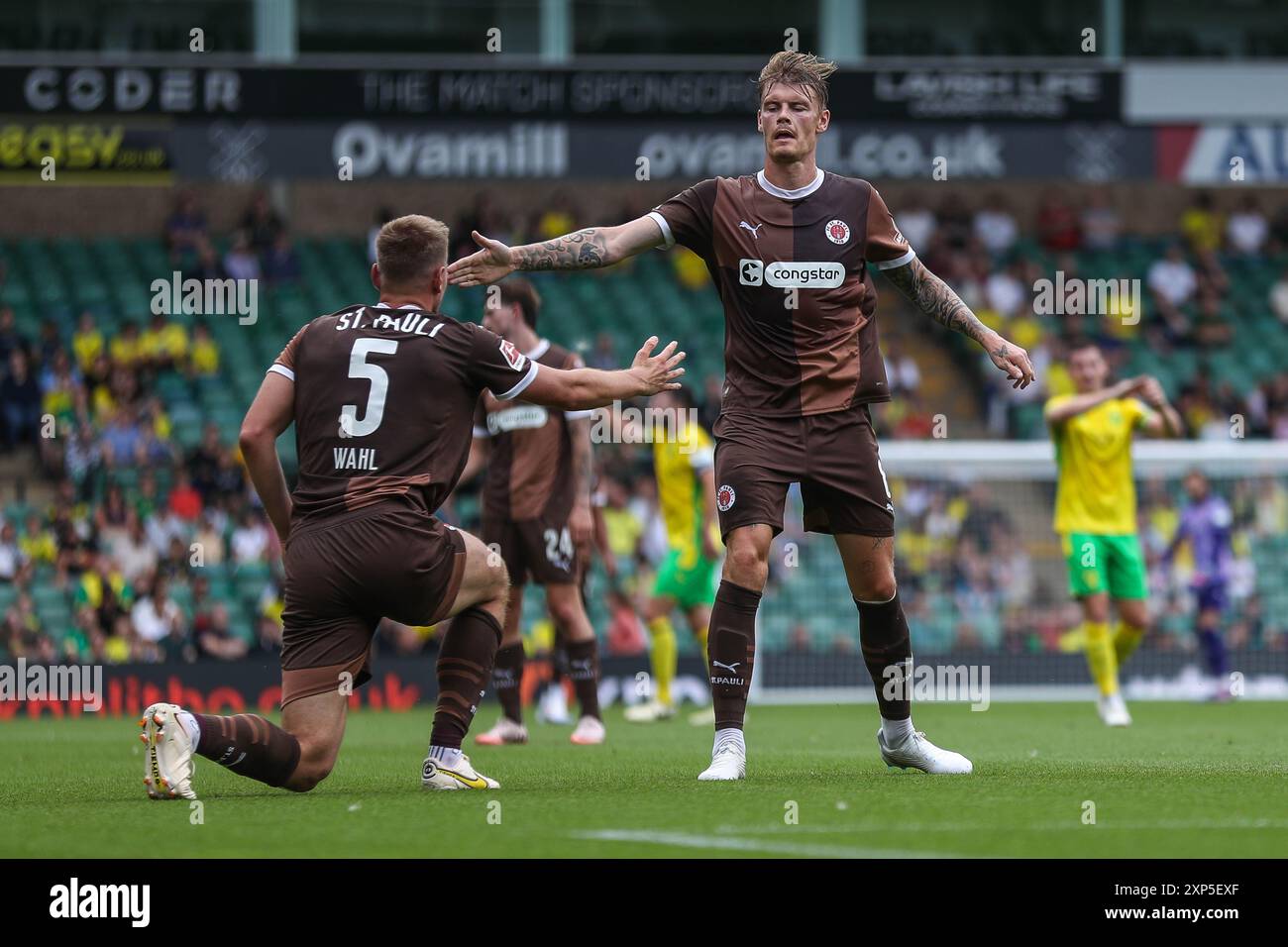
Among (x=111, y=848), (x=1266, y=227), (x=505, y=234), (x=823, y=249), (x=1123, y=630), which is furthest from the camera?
(x=1266, y=227)

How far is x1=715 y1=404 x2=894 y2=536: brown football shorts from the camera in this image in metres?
6.95

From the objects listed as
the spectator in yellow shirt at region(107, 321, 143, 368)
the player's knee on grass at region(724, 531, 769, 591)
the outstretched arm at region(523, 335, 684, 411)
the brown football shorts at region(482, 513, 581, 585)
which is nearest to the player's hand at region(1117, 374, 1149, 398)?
the brown football shorts at region(482, 513, 581, 585)

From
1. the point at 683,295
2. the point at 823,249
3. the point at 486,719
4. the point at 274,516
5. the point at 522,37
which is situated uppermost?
the point at 522,37

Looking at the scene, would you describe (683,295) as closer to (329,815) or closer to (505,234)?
(505,234)

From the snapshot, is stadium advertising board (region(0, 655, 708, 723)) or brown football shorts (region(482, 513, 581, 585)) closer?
brown football shorts (region(482, 513, 581, 585))

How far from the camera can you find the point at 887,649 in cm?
735

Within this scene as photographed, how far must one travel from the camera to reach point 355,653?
6336 mm

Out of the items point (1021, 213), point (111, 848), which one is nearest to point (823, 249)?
point (111, 848)

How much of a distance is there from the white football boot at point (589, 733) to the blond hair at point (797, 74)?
424 centimetres

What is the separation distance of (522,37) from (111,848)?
764 inches

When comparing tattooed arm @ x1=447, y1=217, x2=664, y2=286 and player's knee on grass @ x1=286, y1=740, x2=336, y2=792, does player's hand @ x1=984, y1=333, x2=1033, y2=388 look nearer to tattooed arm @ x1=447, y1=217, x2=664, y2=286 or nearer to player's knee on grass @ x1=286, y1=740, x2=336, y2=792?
tattooed arm @ x1=447, y1=217, x2=664, y2=286

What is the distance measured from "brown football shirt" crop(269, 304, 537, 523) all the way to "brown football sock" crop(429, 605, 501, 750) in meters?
0.49

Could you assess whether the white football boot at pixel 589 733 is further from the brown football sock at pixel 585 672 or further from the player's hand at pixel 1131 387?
the player's hand at pixel 1131 387

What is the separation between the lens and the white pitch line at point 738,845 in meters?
4.75
